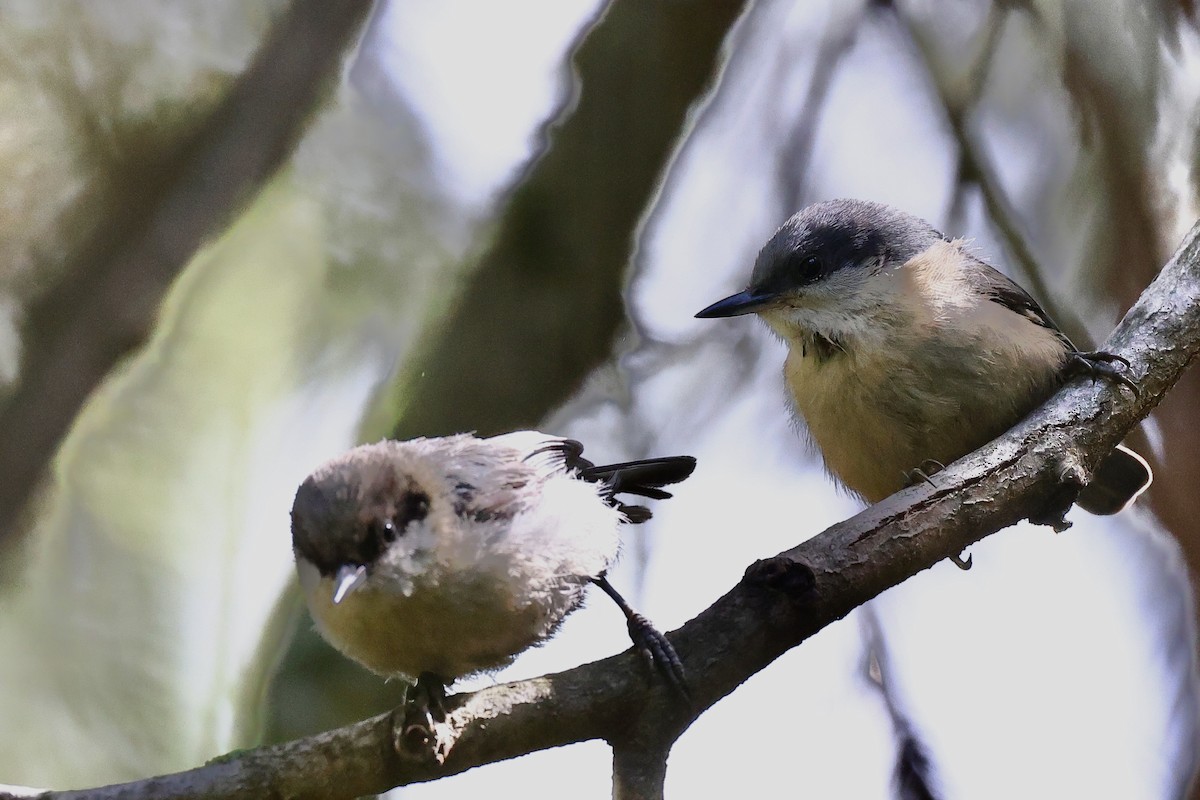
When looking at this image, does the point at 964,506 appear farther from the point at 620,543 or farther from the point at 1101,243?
the point at 1101,243

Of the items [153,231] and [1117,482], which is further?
[153,231]

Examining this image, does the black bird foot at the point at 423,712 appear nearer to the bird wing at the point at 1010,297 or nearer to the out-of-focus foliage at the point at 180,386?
the out-of-focus foliage at the point at 180,386

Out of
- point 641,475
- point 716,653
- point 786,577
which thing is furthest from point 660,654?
point 641,475

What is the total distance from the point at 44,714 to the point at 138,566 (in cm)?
36

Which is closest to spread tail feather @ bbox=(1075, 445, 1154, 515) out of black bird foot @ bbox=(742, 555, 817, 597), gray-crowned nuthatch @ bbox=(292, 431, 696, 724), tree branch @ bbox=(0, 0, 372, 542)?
black bird foot @ bbox=(742, 555, 817, 597)

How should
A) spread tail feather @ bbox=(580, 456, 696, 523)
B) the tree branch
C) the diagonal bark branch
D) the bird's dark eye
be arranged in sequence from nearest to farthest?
the diagonal bark branch
the bird's dark eye
spread tail feather @ bbox=(580, 456, 696, 523)
the tree branch

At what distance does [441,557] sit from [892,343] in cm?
94

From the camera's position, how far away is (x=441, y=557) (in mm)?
1194

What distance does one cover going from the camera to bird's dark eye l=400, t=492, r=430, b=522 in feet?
3.98

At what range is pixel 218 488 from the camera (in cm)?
224

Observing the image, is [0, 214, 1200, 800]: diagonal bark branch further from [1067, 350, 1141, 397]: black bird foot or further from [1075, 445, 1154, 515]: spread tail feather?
[1075, 445, 1154, 515]: spread tail feather

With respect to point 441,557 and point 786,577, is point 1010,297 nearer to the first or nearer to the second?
point 786,577

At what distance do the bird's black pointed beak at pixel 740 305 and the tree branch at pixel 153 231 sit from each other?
1204 mm

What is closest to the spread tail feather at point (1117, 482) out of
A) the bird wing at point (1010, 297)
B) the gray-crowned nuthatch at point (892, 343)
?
the gray-crowned nuthatch at point (892, 343)
